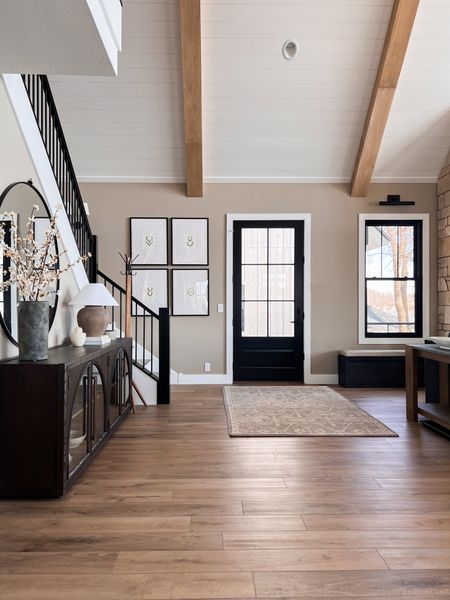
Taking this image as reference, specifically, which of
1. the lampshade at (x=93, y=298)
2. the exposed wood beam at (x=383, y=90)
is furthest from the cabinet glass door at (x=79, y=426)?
the exposed wood beam at (x=383, y=90)

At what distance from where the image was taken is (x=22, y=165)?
3568mm

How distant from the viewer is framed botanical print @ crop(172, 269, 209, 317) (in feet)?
22.2

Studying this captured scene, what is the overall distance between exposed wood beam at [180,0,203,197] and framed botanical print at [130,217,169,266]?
690 mm

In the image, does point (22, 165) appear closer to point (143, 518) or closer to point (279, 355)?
point (143, 518)

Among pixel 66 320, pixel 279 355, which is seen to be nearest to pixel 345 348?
pixel 279 355

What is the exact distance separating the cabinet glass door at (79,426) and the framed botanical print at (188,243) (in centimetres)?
364

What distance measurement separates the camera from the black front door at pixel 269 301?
22.7ft

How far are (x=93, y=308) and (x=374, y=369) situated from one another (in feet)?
13.3

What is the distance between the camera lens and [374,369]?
647 cm

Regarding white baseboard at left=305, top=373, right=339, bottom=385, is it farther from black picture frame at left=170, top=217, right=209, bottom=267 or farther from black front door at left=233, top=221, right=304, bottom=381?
black picture frame at left=170, top=217, right=209, bottom=267

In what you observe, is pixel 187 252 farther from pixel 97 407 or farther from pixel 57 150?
pixel 97 407

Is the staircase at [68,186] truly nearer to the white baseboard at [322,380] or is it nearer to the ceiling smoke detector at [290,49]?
the white baseboard at [322,380]

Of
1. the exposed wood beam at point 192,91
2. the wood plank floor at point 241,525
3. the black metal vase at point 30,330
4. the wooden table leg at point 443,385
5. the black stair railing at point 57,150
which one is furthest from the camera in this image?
the exposed wood beam at point 192,91

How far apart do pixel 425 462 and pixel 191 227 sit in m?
4.51
